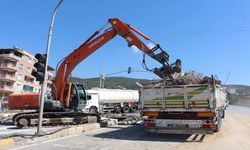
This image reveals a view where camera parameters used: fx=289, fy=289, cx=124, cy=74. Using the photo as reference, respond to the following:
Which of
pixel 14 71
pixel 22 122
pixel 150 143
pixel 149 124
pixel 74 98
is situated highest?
pixel 14 71

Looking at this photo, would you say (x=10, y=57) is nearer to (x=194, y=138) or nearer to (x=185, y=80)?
(x=185, y=80)

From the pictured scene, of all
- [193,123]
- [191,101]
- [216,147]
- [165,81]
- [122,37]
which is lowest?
[216,147]

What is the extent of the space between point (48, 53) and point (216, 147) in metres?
7.69

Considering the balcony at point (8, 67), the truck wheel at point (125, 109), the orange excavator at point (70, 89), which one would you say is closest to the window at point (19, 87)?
the balcony at point (8, 67)

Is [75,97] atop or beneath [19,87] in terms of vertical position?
beneath

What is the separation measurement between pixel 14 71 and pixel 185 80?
66887 millimetres

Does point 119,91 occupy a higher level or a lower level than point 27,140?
higher

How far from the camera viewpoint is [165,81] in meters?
13.1

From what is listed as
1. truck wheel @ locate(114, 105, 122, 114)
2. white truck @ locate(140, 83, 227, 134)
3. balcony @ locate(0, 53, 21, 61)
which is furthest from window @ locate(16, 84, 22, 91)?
white truck @ locate(140, 83, 227, 134)

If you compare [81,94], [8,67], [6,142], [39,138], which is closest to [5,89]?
[8,67]

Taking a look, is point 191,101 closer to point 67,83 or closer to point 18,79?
point 67,83

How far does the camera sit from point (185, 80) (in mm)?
12469

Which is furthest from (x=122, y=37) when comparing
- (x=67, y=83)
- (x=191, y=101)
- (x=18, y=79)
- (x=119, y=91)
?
(x=18, y=79)

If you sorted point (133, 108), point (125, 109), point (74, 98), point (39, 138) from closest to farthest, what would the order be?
point (39, 138) < point (74, 98) < point (125, 109) < point (133, 108)
